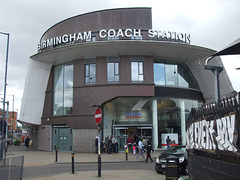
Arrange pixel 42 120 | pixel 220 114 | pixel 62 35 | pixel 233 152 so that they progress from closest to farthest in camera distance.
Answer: pixel 233 152, pixel 220 114, pixel 62 35, pixel 42 120

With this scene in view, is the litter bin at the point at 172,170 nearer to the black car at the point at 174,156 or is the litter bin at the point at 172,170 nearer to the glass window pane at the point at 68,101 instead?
the black car at the point at 174,156

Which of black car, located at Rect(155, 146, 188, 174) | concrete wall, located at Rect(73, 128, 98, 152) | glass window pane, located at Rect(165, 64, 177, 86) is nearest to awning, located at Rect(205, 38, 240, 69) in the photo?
black car, located at Rect(155, 146, 188, 174)

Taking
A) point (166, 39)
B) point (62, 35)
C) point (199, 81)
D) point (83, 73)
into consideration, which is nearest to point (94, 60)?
point (83, 73)

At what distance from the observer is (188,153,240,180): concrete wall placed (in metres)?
5.77

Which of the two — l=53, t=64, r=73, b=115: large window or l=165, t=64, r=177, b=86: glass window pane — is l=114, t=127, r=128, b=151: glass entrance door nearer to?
l=53, t=64, r=73, b=115: large window

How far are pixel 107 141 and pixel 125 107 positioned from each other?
13.1 ft

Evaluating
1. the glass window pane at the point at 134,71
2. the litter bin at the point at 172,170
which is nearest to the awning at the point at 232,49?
the litter bin at the point at 172,170

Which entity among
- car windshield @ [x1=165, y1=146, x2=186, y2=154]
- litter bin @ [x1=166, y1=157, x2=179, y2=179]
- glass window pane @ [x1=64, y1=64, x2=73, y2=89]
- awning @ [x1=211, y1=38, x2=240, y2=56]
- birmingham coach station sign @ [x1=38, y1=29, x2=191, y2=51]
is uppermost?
birmingham coach station sign @ [x1=38, y1=29, x2=191, y2=51]

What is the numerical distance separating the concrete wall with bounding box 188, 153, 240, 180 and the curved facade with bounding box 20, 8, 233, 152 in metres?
18.2

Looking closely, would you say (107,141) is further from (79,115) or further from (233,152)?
(233,152)

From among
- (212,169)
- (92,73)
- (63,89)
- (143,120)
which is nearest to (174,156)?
(212,169)

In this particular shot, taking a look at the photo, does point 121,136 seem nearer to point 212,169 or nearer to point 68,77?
point 68,77

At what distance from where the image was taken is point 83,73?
28.8 meters

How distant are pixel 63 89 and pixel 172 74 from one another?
12201 millimetres
